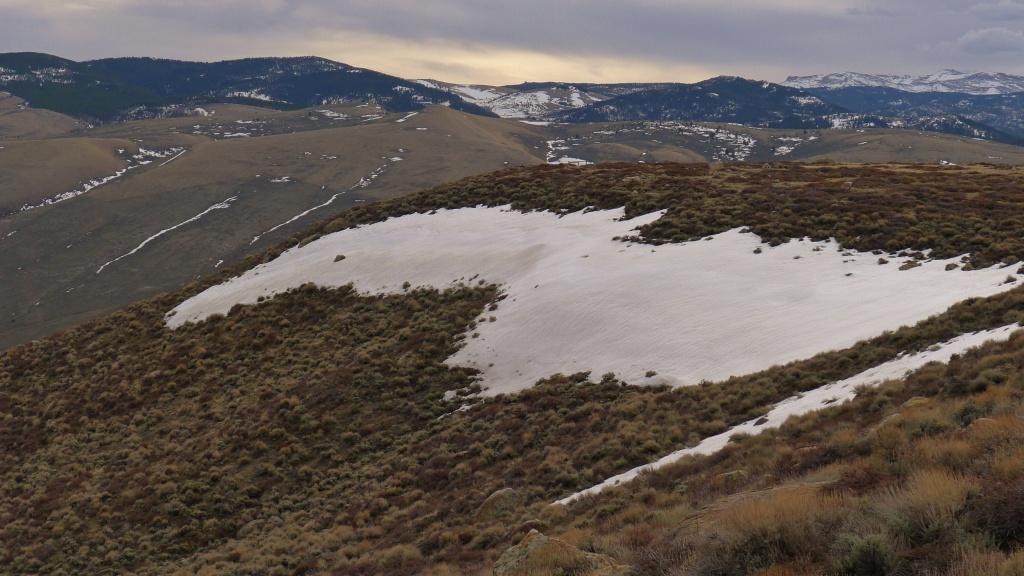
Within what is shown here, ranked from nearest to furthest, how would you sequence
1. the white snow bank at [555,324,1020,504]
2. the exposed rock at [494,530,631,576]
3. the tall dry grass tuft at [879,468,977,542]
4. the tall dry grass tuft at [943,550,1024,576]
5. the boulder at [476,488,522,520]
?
the tall dry grass tuft at [943,550,1024,576] < the tall dry grass tuft at [879,468,977,542] < the exposed rock at [494,530,631,576] < the white snow bank at [555,324,1020,504] < the boulder at [476,488,522,520]

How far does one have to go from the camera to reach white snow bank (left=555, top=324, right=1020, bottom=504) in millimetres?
14719

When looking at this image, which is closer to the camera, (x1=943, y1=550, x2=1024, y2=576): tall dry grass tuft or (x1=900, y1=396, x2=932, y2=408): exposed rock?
(x1=943, y1=550, x2=1024, y2=576): tall dry grass tuft

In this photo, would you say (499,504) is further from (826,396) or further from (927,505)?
(927,505)

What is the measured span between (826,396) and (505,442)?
30.3 ft

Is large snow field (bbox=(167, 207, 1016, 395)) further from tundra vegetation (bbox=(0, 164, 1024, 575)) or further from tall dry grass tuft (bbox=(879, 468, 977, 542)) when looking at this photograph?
tall dry grass tuft (bbox=(879, 468, 977, 542))

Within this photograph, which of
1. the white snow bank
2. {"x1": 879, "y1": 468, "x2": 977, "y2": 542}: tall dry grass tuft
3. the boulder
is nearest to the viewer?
{"x1": 879, "y1": 468, "x2": 977, "y2": 542}: tall dry grass tuft

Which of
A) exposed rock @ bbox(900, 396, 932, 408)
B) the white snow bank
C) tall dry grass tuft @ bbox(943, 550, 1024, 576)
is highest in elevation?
tall dry grass tuft @ bbox(943, 550, 1024, 576)

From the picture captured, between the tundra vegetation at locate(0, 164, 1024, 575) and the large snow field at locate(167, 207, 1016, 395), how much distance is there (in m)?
1.33

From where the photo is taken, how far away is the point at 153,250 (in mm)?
177125

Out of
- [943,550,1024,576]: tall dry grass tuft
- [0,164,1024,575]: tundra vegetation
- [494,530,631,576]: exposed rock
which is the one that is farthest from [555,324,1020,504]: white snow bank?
[943,550,1024,576]: tall dry grass tuft

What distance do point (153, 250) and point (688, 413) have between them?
190606mm

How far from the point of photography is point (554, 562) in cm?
876

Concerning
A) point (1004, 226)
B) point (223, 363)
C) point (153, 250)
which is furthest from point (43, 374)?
point (153, 250)

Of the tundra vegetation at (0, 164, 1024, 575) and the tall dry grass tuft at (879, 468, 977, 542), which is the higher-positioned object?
the tall dry grass tuft at (879, 468, 977, 542)
